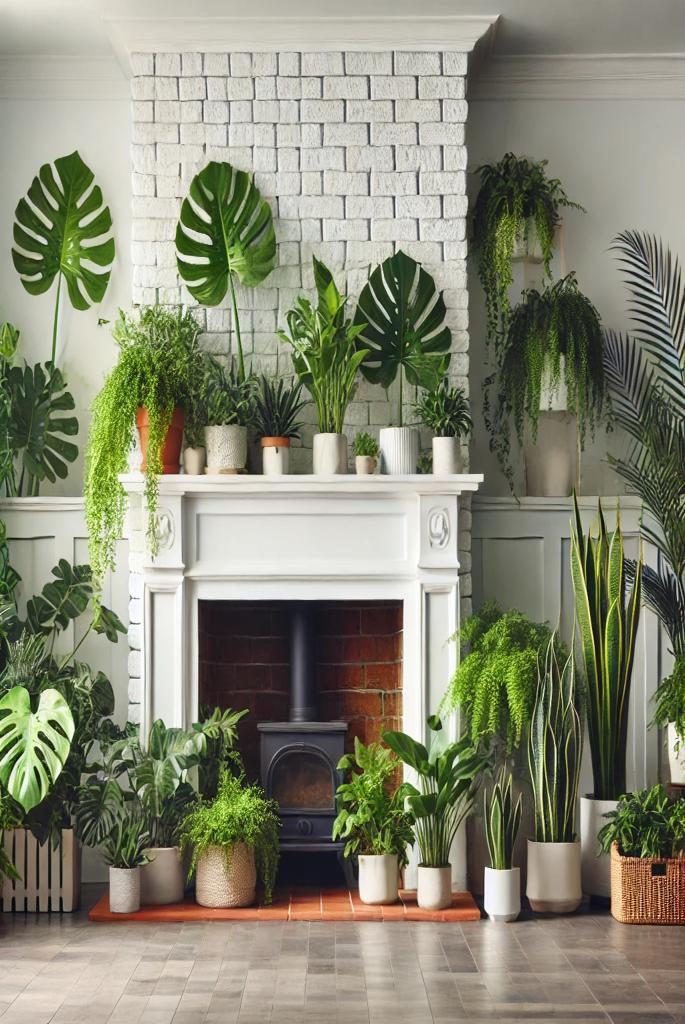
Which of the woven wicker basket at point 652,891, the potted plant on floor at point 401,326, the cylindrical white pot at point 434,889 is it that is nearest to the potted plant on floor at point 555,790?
the woven wicker basket at point 652,891

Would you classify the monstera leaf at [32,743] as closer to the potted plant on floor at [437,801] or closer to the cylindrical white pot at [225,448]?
the cylindrical white pot at [225,448]

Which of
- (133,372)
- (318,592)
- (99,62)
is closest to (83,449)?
(133,372)

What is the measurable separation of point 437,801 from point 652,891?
916mm

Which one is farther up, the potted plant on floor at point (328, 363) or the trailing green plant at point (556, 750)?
the potted plant on floor at point (328, 363)

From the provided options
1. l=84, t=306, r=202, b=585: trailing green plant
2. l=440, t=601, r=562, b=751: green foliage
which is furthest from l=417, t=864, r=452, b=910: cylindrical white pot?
l=84, t=306, r=202, b=585: trailing green plant

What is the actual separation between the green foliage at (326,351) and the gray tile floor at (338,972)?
2125 mm

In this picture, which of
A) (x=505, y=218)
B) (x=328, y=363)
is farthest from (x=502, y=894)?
(x=505, y=218)

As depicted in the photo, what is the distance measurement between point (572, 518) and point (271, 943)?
7.54 feet

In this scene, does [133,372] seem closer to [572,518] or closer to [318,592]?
[318,592]

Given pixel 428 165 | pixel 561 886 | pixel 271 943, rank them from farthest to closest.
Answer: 1. pixel 428 165
2. pixel 561 886
3. pixel 271 943

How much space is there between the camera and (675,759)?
17.6 feet

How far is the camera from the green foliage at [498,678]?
16.6 feet

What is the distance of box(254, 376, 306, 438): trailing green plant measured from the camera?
5.38m

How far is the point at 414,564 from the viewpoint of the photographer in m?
5.34
